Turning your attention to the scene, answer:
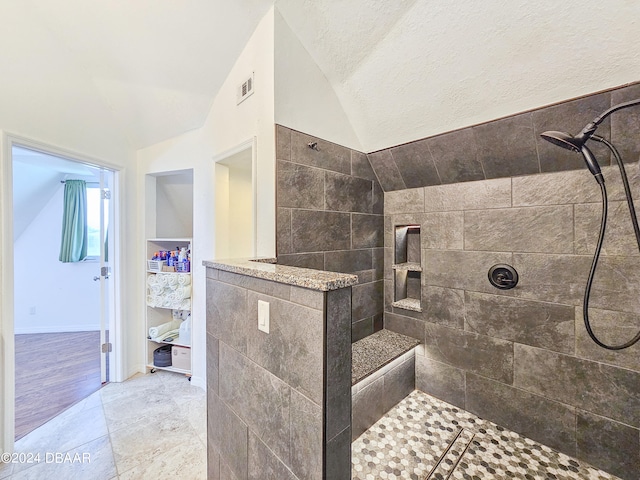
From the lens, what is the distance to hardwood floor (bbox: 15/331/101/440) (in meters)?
1.92

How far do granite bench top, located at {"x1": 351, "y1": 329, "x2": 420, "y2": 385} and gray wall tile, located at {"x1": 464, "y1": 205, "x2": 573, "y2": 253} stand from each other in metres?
0.88

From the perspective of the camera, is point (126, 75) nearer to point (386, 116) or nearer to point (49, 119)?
point (49, 119)

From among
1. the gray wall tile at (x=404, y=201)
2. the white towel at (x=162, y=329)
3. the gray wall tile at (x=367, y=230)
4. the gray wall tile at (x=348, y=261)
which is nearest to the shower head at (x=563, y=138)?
the gray wall tile at (x=404, y=201)

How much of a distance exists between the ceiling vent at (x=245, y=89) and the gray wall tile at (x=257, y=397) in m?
1.56

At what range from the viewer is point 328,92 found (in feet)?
5.75

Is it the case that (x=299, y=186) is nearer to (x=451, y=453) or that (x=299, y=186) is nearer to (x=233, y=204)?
(x=233, y=204)

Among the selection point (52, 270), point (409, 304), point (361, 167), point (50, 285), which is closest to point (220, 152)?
point (361, 167)

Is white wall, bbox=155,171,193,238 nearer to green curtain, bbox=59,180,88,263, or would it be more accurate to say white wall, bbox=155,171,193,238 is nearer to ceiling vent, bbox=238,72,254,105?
ceiling vent, bbox=238,72,254,105

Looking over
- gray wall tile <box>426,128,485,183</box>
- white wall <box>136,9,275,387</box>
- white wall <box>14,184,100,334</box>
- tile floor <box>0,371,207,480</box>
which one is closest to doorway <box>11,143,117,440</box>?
white wall <box>14,184,100,334</box>

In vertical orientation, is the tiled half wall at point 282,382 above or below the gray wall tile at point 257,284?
below

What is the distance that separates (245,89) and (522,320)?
2354 mm

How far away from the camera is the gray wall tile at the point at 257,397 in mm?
835

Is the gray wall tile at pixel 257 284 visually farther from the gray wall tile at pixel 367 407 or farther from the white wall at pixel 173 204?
the white wall at pixel 173 204

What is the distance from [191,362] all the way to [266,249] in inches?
64.3
